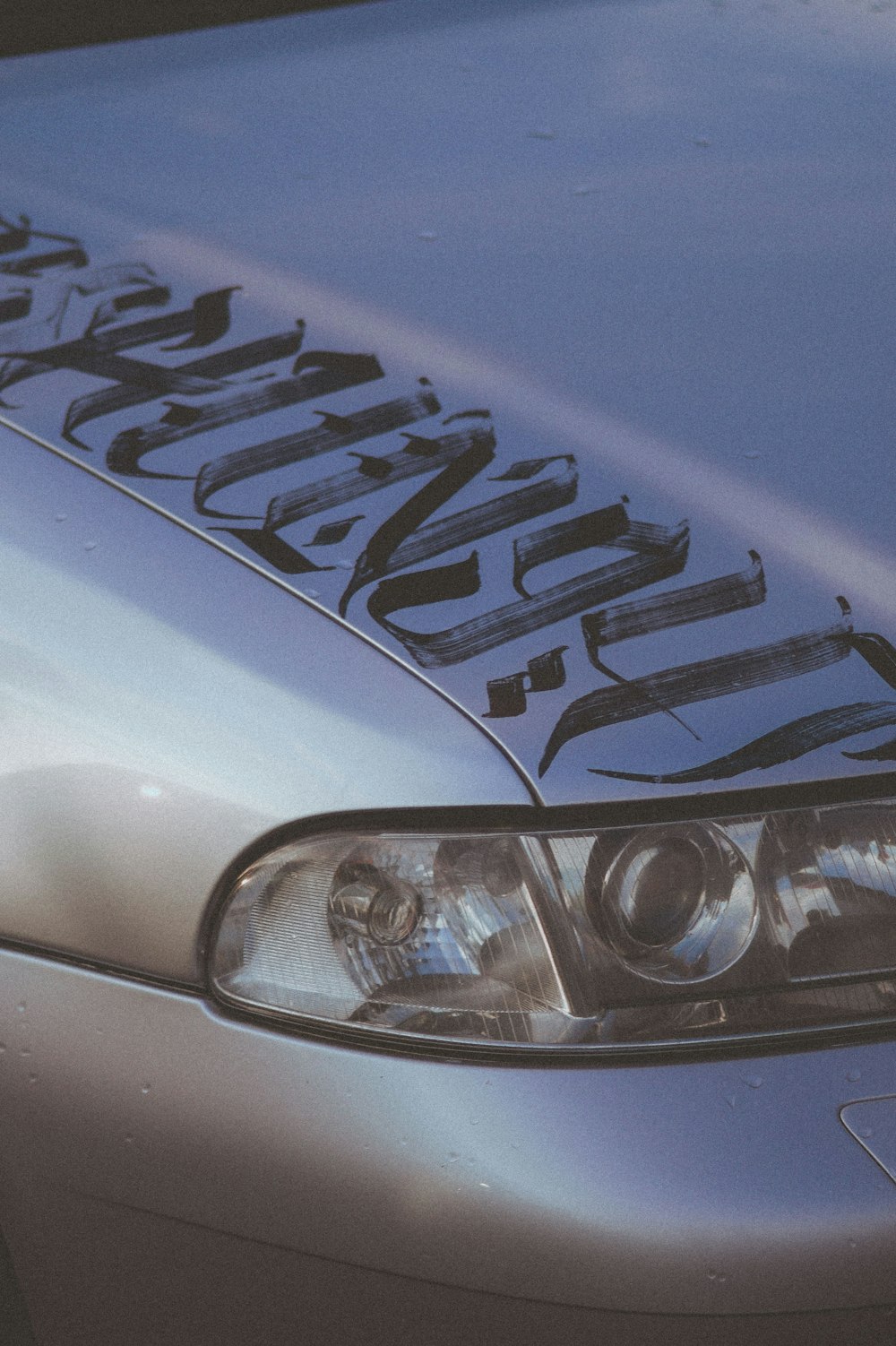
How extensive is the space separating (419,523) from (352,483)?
0.29 ft

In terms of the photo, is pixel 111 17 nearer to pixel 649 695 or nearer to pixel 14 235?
pixel 14 235

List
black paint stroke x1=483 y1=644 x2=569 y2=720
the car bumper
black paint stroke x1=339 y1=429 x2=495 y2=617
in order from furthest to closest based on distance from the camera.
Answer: black paint stroke x1=339 y1=429 x2=495 y2=617 → black paint stroke x1=483 y1=644 x2=569 y2=720 → the car bumper

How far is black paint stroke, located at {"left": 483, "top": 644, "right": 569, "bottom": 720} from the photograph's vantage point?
1.18m

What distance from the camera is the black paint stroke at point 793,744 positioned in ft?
3.78

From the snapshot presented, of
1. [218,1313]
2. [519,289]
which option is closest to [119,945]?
[218,1313]

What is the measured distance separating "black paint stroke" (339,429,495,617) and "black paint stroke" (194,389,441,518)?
9cm

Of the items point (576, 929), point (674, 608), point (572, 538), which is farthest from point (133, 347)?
point (576, 929)

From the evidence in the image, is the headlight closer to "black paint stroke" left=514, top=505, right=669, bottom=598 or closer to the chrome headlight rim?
the chrome headlight rim

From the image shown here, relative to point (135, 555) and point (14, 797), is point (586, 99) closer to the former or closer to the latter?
point (135, 555)

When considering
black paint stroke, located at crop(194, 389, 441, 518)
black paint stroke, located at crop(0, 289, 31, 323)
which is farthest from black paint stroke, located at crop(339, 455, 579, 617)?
black paint stroke, located at crop(0, 289, 31, 323)

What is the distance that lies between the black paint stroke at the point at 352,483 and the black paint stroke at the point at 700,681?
0.96ft

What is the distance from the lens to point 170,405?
4.79ft

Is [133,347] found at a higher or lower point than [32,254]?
lower

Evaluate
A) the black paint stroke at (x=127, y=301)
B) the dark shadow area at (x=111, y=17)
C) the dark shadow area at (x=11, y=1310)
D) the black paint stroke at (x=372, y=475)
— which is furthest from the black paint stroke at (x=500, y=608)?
the dark shadow area at (x=111, y=17)
